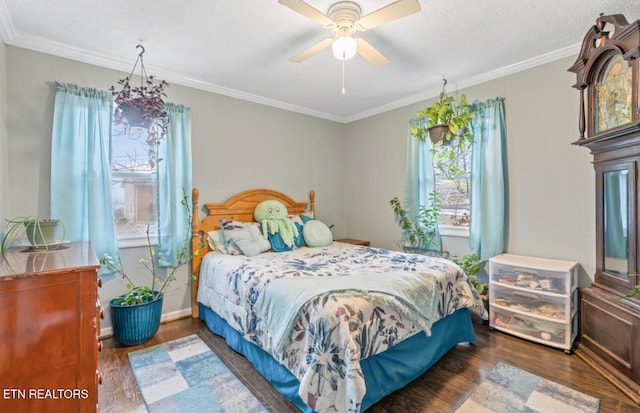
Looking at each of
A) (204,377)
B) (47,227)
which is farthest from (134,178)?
(204,377)

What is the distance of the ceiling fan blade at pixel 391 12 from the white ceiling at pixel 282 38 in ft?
0.81

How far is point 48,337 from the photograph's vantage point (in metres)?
1.23

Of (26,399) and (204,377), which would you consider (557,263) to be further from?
(26,399)

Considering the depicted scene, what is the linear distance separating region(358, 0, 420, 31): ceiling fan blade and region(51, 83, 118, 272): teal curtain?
7.79 feet

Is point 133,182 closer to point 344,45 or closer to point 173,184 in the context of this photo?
point 173,184

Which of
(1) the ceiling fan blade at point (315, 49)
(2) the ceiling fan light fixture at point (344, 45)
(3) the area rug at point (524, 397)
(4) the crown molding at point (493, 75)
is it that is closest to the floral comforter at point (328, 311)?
(3) the area rug at point (524, 397)

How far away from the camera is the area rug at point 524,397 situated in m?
1.77

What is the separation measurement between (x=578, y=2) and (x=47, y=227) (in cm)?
376

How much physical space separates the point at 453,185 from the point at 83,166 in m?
3.73

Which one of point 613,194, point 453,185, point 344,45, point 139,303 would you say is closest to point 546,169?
point 613,194

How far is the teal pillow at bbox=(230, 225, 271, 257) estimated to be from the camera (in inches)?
118

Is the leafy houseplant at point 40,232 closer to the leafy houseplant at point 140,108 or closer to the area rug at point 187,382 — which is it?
the leafy houseplant at point 140,108

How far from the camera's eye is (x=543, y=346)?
254cm

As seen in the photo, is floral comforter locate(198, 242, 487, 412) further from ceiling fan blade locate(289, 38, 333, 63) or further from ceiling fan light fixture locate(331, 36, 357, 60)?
ceiling fan blade locate(289, 38, 333, 63)
